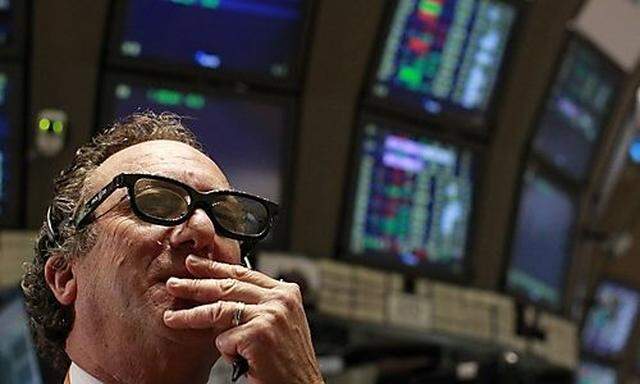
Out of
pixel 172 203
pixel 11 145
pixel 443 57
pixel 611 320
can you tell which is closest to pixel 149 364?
pixel 172 203

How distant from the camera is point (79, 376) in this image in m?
1.84

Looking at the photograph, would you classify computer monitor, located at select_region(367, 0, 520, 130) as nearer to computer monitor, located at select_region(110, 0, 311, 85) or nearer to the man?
computer monitor, located at select_region(110, 0, 311, 85)

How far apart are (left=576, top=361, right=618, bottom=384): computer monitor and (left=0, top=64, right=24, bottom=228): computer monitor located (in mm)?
4002

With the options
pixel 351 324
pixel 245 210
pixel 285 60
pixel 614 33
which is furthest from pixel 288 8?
pixel 245 210

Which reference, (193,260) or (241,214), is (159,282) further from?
(241,214)

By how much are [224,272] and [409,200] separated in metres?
3.88

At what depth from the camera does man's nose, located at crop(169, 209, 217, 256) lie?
1764mm

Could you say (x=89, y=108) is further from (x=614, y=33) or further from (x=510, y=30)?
(x=614, y=33)

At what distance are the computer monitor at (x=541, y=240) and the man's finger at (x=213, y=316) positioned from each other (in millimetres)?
4371

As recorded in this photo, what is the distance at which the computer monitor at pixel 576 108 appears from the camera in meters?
6.01

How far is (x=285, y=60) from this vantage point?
5.29 metres

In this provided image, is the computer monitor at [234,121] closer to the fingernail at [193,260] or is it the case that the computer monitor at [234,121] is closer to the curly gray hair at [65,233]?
the curly gray hair at [65,233]

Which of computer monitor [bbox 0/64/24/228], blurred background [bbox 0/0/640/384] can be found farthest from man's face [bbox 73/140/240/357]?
computer monitor [bbox 0/64/24/228]

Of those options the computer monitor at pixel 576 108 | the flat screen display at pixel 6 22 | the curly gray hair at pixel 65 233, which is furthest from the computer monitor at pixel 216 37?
the curly gray hair at pixel 65 233
